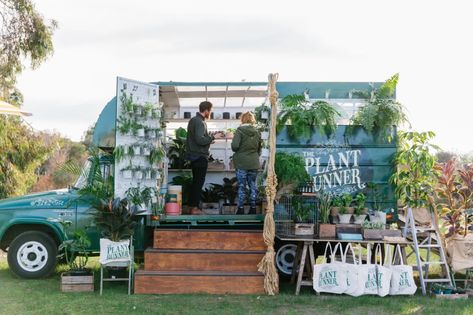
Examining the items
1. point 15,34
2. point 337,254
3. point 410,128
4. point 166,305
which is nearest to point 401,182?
point 410,128

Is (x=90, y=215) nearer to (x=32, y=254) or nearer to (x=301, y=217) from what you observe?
(x=32, y=254)

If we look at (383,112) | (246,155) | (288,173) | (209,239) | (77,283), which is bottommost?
(77,283)

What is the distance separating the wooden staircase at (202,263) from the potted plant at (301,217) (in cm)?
61

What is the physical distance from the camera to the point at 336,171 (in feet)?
31.9

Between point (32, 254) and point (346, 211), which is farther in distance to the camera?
point (32, 254)

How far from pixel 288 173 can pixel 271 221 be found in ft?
2.61

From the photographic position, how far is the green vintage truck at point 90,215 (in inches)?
380

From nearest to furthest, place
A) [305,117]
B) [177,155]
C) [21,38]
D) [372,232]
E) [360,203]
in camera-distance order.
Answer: [372,232] → [360,203] → [305,117] → [177,155] → [21,38]

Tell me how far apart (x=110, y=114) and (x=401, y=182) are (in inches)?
181

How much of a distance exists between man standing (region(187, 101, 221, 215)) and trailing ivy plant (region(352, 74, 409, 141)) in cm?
234

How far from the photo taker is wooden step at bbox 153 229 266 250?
30.4ft

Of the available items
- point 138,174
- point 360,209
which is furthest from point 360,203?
point 138,174

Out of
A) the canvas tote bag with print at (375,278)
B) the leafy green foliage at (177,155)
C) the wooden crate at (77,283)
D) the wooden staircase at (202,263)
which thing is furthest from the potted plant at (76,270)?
the canvas tote bag with print at (375,278)

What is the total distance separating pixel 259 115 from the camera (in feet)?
32.6
